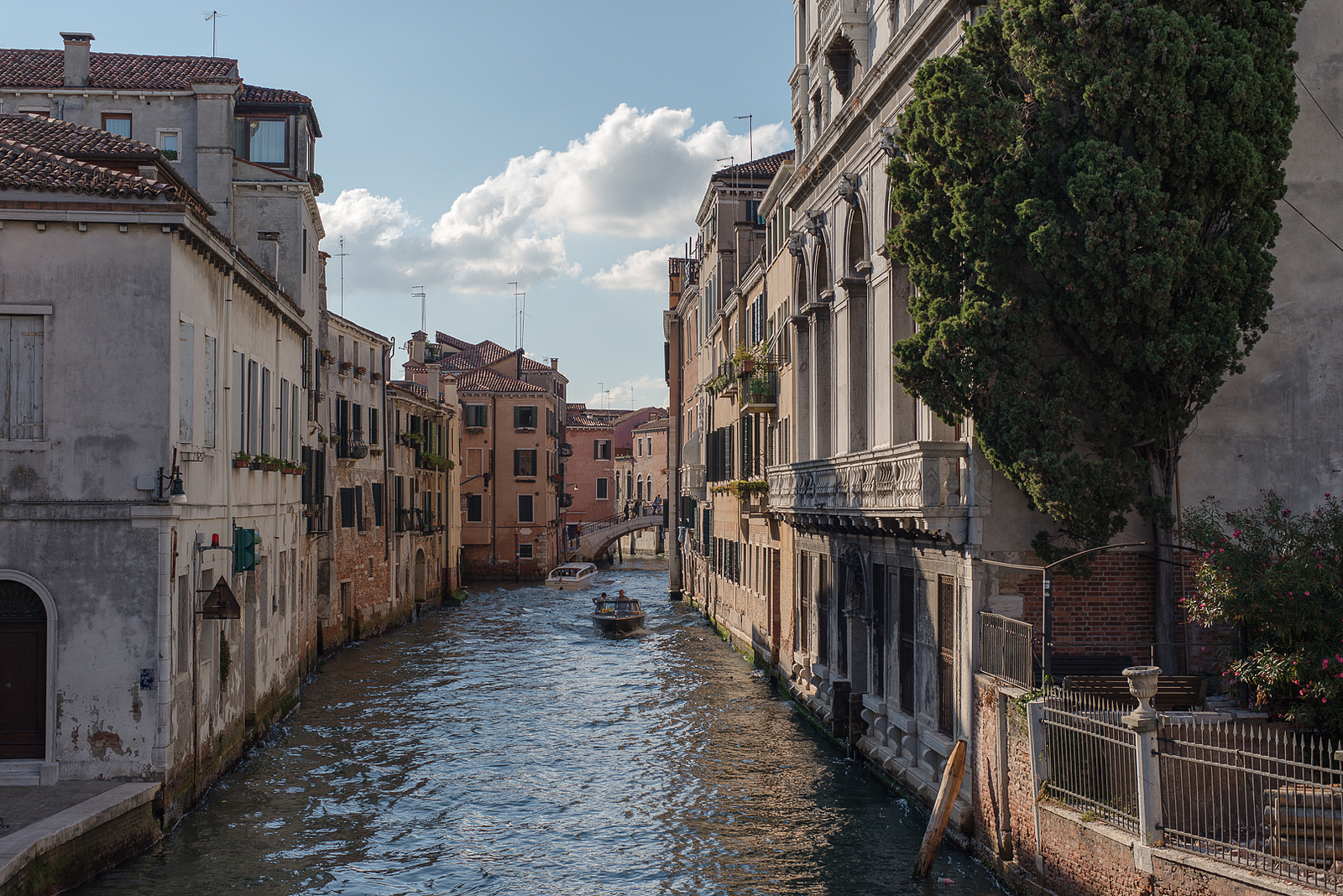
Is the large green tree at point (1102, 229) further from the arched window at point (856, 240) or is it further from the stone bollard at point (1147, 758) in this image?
the arched window at point (856, 240)

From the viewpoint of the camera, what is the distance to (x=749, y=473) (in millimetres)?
27500

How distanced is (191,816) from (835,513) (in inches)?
344

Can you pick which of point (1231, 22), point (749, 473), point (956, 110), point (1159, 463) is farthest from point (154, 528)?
point (749, 473)

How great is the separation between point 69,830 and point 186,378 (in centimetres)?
483

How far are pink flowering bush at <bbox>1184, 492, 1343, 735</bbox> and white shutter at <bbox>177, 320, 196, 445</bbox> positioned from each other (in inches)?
402

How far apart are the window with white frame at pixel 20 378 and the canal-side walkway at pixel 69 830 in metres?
→ 3.58

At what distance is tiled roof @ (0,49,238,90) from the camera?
2219 cm

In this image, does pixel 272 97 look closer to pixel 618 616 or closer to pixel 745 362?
pixel 745 362

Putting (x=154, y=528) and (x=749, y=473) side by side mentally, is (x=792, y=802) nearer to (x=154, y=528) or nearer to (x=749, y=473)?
(x=154, y=528)

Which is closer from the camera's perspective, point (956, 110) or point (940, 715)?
point (956, 110)

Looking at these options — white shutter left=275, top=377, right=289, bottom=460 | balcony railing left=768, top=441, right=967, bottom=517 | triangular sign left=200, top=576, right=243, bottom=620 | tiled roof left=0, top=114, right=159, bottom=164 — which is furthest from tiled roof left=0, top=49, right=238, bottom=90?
balcony railing left=768, top=441, right=967, bottom=517

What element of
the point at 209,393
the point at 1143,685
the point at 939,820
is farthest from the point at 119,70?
the point at 1143,685

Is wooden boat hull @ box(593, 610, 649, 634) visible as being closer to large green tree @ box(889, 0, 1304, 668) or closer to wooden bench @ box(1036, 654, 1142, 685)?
wooden bench @ box(1036, 654, 1142, 685)

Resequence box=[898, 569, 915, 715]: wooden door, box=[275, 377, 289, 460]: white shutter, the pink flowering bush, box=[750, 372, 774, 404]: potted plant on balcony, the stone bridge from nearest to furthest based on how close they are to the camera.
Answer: the pink flowering bush, box=[898, 569, 915, 715]: wooden door, box=[275, 377, 289, 460]: white shutter, box=[750, 372, 774, 404]: potted plant on balcony, the stone bridge
